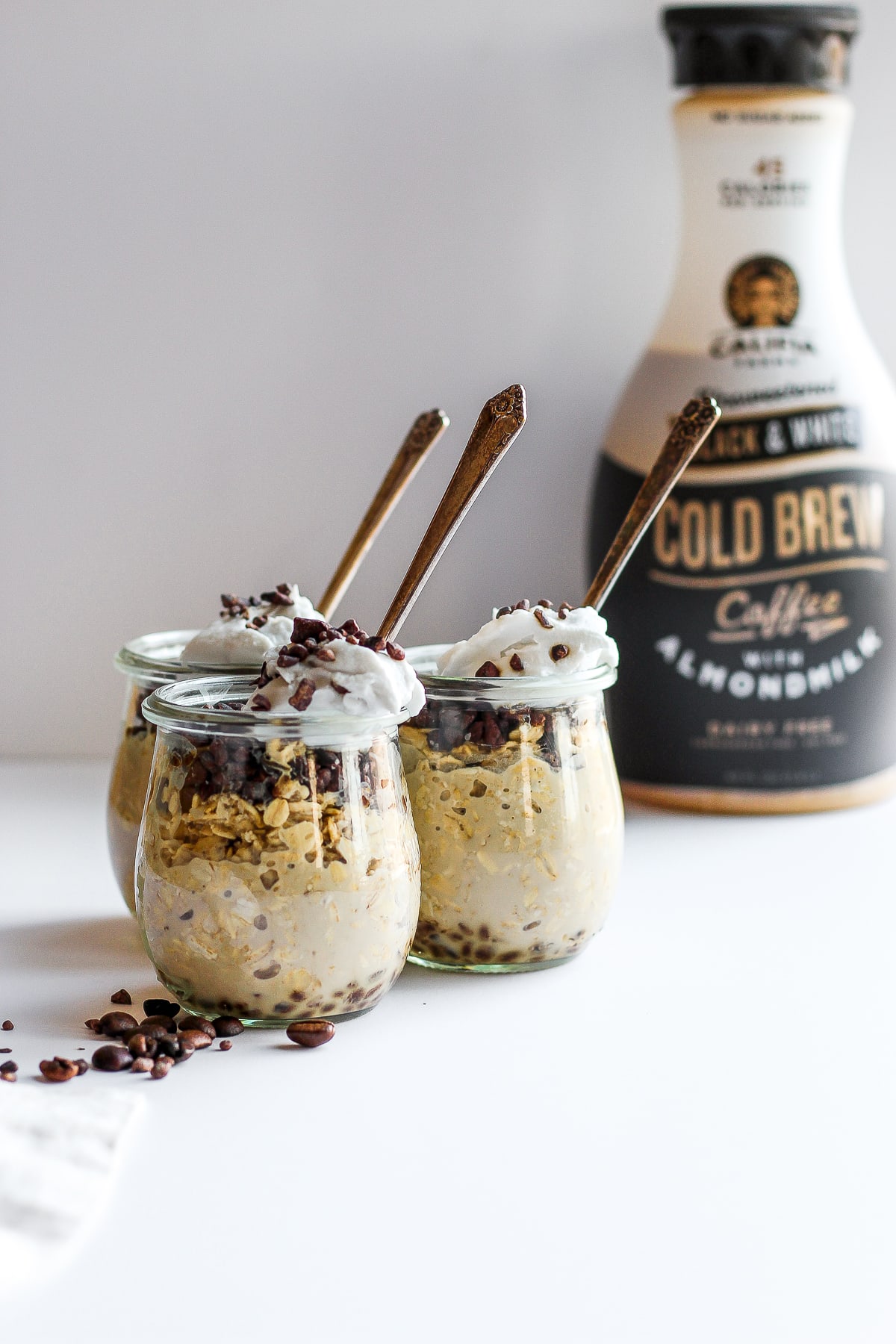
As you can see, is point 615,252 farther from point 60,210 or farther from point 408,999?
point 408,999

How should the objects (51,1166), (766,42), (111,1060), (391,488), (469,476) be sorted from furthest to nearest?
1. (766,42)
2. (391,488)
3. (469,476)
4. (111,1060)
5. (51,1166)

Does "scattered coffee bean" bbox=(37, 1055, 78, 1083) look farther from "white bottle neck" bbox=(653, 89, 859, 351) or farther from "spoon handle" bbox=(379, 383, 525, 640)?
"white bottle neck" bbox=(653, 89, 859, 351)

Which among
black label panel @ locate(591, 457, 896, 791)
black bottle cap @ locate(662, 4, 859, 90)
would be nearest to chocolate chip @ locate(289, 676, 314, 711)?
black label panel @ locate(591, 457, 896, 791)

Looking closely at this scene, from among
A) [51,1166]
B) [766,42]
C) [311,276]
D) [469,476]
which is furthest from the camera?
[311,276]

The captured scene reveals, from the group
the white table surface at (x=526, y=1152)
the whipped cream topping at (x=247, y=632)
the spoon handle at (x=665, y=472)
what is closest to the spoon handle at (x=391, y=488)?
the whipped cream topping at (x=247, y=632)

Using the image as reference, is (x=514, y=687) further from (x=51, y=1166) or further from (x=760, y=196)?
(x=760, y=196)

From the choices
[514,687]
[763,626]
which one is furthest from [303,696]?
[763,626]

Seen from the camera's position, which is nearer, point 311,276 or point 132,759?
point 132,759
